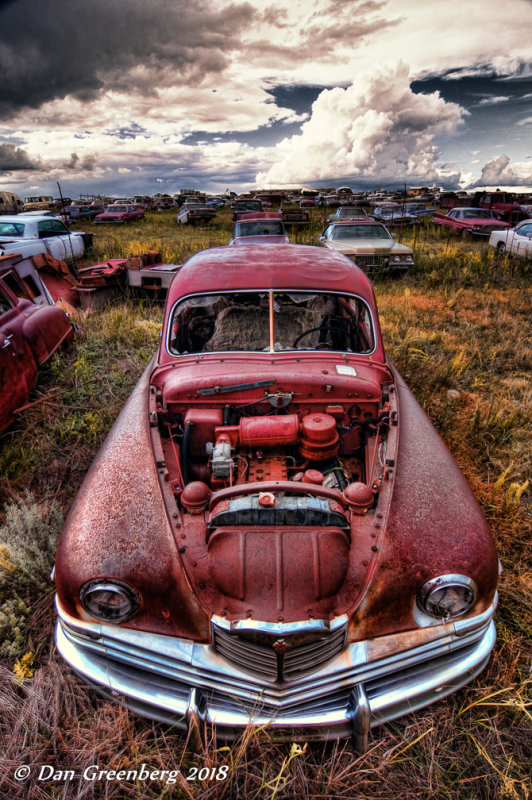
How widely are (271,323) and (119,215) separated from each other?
20379 mm

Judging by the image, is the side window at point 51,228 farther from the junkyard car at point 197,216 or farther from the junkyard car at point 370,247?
the junkyard car at point 197,216

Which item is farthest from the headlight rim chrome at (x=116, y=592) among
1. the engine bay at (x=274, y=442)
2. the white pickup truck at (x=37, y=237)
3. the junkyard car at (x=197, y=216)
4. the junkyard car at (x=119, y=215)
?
the junkyard car at (x=119, y=215)

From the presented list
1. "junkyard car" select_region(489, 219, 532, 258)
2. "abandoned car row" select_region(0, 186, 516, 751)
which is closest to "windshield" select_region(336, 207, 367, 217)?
"junkyard car" select_region(489, 219, 532, 258)

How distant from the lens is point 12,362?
399 cm

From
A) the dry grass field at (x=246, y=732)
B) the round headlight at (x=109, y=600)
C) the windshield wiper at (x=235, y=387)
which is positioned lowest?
the dry grass field at (x=246, y=732)

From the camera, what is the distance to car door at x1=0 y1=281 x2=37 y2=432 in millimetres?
3818

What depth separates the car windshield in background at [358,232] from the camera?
975 centimetres

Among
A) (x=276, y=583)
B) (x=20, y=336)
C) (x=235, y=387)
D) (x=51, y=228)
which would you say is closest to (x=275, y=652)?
(x=276, y=583)

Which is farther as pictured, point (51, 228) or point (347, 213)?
point (347, 213)

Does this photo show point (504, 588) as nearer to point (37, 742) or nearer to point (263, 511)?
point (263, 511)

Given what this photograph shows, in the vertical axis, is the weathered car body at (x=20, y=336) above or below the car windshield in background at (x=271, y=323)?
below

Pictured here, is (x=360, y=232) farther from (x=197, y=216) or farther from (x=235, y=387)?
(x=197, y=216)

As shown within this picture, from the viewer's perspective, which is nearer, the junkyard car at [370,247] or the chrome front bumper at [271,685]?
the chrome front bumper at [271,685]

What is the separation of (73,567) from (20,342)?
3252mm
